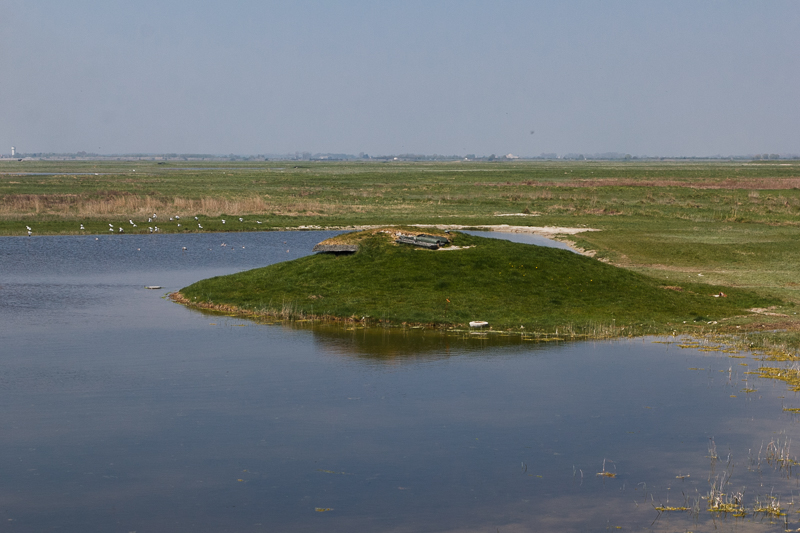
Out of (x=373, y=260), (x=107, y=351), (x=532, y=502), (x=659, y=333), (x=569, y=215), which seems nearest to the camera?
(x=532, y=502)

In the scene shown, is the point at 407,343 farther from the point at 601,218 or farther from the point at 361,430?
the point at 601,218

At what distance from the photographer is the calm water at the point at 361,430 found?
48.5 feet

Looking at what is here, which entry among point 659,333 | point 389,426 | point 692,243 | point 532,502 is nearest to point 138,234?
point 692,243

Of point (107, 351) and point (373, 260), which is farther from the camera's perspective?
point (373, 260)

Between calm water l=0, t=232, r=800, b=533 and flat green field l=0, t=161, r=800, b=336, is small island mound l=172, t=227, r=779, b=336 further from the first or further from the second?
flat green field l=0, t=161, r=800, b=336

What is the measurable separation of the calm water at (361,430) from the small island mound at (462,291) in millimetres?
2528

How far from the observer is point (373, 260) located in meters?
37.9

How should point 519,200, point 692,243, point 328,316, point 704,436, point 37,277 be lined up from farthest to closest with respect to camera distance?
point 519,200 < point 692,243 < point 37,277 < point 328,316 < point 704,436

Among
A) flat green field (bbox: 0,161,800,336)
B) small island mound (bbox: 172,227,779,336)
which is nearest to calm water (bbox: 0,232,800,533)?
small island mound (bbox: 172,227,779,336)

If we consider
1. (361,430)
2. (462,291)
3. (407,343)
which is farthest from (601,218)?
(361,430)

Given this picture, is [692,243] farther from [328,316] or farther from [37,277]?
[37,277]

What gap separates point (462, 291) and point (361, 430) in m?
16.1

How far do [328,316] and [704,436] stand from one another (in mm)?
17013

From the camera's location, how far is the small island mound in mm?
32156
